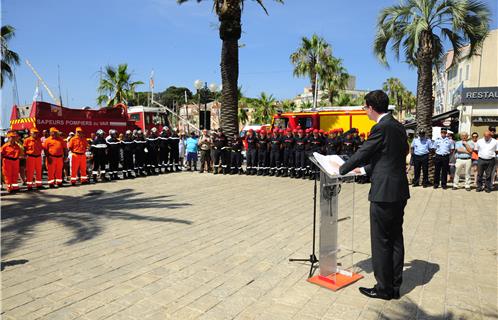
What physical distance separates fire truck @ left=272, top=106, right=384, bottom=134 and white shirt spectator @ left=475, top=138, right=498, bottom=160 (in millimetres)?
6010

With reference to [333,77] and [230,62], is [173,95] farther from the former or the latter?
[230,62]

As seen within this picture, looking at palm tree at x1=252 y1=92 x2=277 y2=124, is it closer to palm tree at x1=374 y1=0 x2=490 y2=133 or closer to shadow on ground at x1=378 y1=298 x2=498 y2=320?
palm tree at x1=374 y1=0 x2=490 y2=133

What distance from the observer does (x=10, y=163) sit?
10.6 meters

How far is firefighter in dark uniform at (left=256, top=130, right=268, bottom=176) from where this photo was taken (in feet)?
49.3

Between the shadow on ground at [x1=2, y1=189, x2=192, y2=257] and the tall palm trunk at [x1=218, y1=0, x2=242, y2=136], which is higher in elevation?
the tall palm trunk at [x1=218, y1=0, x2=242, y2=136]

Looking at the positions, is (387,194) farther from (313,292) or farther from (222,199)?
(222,199)

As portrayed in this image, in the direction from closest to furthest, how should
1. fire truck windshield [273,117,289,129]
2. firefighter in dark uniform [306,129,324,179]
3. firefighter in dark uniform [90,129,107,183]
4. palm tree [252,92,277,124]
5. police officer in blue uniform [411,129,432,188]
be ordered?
police officer in blue uniform [411,129,432,188] → firefighter in dark uniform [90,129,107,183] → firefighter in dark uniform [306,129,324,179] → fire truck windshield [273,117,289,129] → palm tree [252,92,277,124]

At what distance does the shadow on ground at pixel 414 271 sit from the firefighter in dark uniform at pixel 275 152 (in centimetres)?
961

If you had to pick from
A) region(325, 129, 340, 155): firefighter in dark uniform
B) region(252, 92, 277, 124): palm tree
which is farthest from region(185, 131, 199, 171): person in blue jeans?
region(252, 92, 277, 124): palm tree

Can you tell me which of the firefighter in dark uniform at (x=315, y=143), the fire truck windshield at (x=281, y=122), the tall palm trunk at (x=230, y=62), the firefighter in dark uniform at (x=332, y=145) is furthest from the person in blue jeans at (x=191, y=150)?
the firefighter in dark uniform at (x=332, y=145)

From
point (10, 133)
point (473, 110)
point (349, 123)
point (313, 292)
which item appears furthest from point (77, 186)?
point (473, 110)

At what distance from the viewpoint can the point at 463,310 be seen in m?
3.70

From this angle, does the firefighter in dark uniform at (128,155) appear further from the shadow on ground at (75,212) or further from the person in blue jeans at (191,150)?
the shadow on ground at (75,212)

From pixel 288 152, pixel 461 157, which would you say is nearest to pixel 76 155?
pixel 288 152
